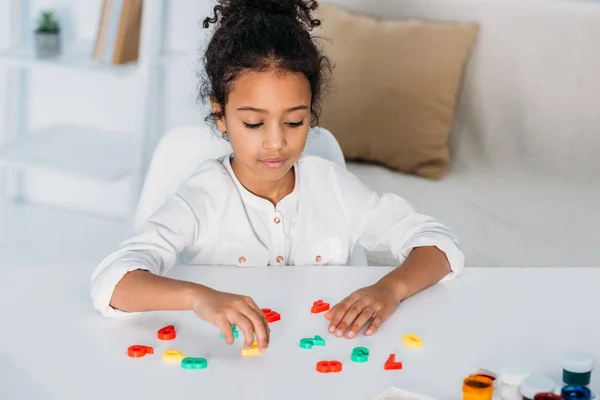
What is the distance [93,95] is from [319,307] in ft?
7.78

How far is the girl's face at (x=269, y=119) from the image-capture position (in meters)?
1.45

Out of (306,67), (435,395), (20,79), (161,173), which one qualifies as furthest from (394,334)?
(20,79)

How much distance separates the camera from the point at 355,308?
1.23 m

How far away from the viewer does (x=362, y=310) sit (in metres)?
1.23

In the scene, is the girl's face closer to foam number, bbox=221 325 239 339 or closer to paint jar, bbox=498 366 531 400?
foam number, bbox=221 325 239 339

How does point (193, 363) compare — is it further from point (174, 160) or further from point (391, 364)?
point (174, 160)

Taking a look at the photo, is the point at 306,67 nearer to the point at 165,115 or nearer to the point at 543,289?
the point at 543,289

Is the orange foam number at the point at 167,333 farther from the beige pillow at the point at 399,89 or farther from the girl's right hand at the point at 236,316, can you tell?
the beige pillow at the point at 399,89

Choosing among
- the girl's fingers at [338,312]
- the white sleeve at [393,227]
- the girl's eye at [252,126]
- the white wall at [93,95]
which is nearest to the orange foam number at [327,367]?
the girl's fingers at [338,312]

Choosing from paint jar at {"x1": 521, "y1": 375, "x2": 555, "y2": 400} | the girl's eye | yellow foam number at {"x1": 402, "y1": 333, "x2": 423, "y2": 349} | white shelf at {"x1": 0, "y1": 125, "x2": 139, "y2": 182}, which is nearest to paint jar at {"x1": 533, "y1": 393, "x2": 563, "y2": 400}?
paint jar at {"x1": 521, "y1": 375, "x2": 555, "y2": 400}

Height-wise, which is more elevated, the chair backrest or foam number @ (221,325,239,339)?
the chair backrest

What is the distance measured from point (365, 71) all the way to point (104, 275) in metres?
1.49

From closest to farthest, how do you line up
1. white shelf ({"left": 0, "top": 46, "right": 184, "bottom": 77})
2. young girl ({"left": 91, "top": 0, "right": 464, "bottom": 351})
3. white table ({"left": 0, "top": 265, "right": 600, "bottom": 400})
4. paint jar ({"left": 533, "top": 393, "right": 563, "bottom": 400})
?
paint jar ({"left": 533, "top": 393, "right": 563, "bottom": 400}), white table ({"left": 0, "top": 265, "right": 600, "bottom": 400}), young girl ({"left": 91, "top": 0, "right": 464, "bottom": 351}), white shelf ({"left": 0, "top": 46, "right": 184, "bottom": 77})

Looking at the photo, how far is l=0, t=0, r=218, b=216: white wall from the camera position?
3.24 metres
